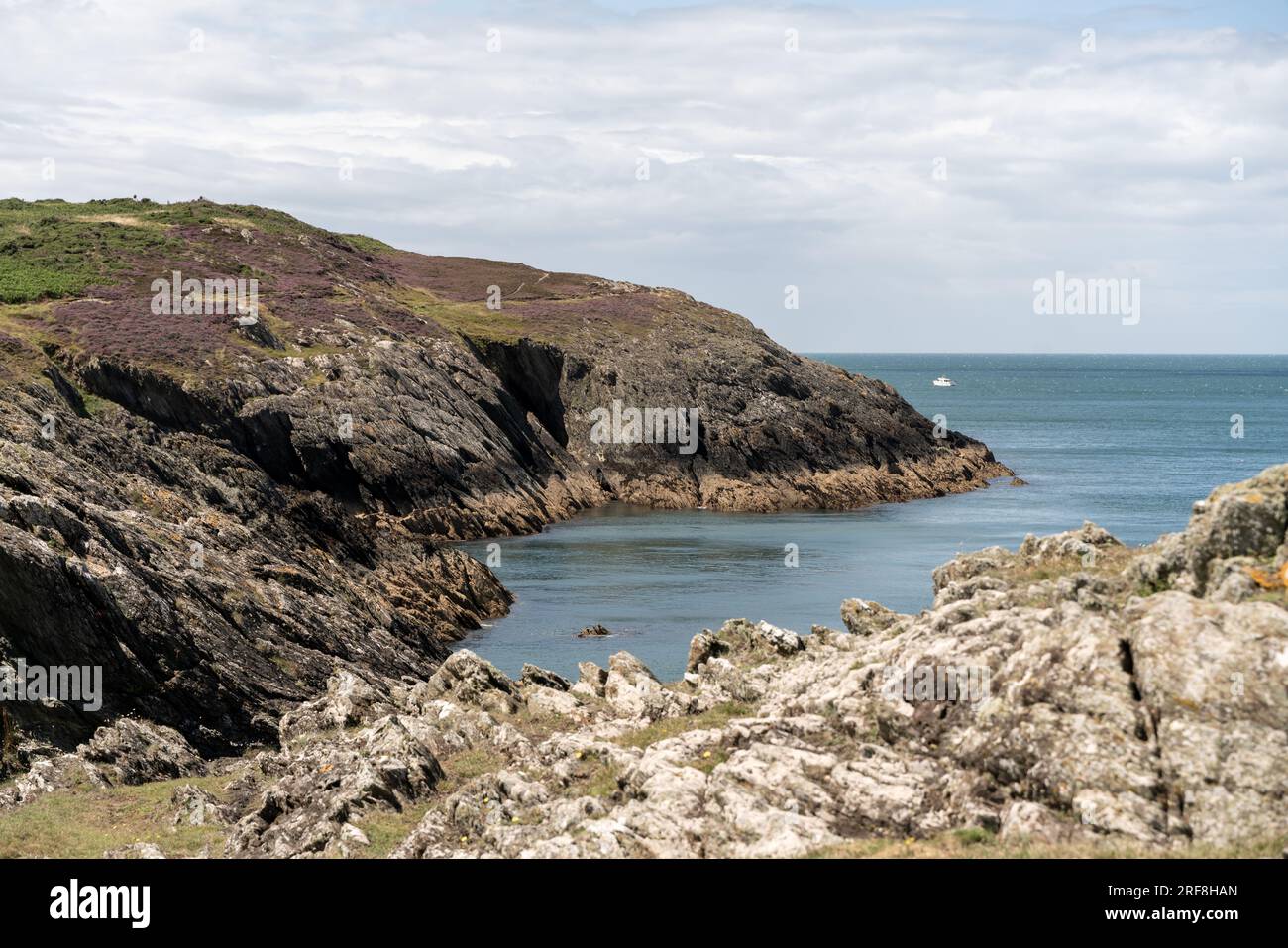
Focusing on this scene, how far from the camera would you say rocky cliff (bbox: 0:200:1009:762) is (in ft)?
121

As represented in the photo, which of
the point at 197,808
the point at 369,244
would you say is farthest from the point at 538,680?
the point at 369,244

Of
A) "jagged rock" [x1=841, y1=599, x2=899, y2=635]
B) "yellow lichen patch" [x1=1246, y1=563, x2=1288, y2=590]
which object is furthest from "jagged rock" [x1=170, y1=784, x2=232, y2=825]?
"yellow lichen patch" [x1=1246, y1=563, x2=1288, y2=590]

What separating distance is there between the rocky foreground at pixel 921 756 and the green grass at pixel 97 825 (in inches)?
4.4

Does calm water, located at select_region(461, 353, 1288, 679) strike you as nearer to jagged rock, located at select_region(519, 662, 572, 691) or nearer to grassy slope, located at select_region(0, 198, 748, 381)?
jagged rock, located at select_region(519, 662, 572, 691)

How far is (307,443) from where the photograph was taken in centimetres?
8469

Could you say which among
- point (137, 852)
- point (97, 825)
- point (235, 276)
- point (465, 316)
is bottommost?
point (97, 825)

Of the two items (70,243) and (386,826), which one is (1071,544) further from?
(70,243)

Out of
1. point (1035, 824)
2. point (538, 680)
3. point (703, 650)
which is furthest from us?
point (538, 680)

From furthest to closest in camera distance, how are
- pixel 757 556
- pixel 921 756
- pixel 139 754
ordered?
pixel 757 556
pixel 139 754
pixel 921 756

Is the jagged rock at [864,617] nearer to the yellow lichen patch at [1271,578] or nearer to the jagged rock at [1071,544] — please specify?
the jagged rock at [1071,544]

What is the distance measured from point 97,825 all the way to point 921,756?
17618 millimetres

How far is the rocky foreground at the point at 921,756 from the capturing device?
17.8m

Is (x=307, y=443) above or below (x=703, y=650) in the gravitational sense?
above

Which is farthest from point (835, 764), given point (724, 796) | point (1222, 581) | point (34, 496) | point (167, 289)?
point (167, 289)
